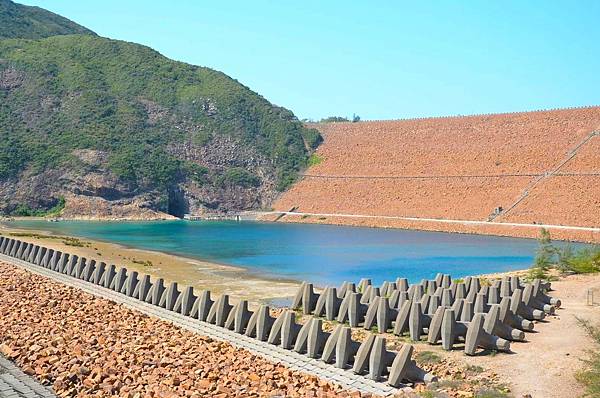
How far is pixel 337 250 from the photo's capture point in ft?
178

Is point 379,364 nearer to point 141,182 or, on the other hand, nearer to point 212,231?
point 212,231

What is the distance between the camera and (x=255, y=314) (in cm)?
1775

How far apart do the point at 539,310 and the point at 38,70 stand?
10997 cm

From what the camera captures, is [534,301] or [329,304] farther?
[534,301]

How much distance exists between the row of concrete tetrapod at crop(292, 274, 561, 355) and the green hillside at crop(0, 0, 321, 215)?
7951 centimetres

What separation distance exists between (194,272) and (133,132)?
78538 mm

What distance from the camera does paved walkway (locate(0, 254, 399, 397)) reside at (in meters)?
13.5

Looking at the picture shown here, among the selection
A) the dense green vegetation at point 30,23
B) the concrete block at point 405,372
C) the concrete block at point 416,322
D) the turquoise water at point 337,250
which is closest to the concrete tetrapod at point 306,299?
the concrete block at point 416,322

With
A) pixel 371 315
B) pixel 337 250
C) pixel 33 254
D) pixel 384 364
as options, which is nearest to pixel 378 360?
pixel 384 364

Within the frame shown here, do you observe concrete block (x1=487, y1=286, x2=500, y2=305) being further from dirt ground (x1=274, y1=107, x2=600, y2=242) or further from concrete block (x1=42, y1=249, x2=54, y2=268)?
dirt ground (x1=274, y1=107, x2=600, y2=242)

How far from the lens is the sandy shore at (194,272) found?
28.3 metres

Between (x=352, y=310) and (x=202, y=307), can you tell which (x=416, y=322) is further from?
(x=202, y=307)

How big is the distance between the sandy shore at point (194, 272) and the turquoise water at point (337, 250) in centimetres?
212

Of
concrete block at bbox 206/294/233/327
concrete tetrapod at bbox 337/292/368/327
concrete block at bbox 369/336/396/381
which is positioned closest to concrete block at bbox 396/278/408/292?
concrete tetrapod at bbox 337/292/368/327
